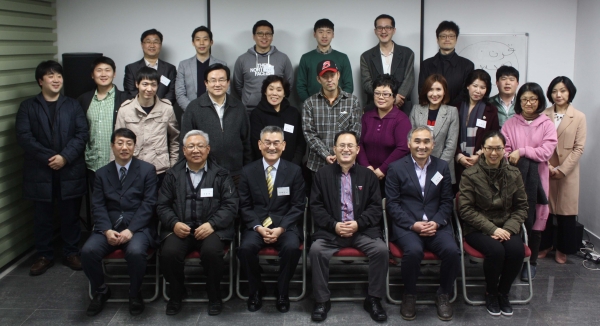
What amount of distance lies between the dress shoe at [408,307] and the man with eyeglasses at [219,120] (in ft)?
5.54

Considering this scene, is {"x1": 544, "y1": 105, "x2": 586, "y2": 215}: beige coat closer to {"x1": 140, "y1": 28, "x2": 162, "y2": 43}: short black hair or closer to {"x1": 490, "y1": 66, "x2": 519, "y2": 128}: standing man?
{"x1": 490, "y1": 66, "x2": 519, "y2": 128}: standing man

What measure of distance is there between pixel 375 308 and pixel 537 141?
2007 mm

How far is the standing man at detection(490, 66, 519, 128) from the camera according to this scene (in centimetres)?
472

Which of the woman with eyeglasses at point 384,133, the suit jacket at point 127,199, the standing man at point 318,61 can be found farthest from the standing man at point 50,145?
the woman with eyeglasses at point 384,133

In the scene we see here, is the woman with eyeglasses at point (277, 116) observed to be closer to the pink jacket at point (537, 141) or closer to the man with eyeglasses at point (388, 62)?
the man with eyeglasses at point (388, 62)

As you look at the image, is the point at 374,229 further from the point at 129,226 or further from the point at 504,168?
the point at 129,226

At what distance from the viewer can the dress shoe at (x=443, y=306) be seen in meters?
3.91

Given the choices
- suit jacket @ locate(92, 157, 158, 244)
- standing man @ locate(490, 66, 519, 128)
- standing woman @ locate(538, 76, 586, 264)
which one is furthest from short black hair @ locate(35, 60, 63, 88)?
standing woman @ locate(538, 76, 586, 264)

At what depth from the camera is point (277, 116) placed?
4824 millimetres

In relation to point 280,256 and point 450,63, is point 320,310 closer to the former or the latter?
point 280,256

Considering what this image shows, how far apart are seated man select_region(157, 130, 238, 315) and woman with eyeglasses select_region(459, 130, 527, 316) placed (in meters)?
1.80

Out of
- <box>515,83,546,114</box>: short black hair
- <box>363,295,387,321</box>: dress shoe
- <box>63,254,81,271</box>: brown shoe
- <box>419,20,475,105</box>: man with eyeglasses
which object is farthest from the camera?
<box>419,20,475,105</box>: man with eyeglasses

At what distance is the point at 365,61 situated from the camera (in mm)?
5430

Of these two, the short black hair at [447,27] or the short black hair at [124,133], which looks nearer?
the short black hair at [124,133]
